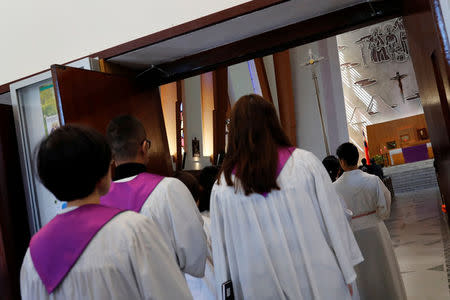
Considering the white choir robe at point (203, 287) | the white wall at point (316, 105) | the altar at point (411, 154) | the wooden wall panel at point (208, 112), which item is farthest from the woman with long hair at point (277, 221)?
the altar at point (411, 154)

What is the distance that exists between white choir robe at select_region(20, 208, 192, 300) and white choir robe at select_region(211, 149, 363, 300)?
98cm

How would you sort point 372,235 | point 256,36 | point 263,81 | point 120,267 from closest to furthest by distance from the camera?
point 120,267 < point 256,36 < point 372,235 < point 263,81

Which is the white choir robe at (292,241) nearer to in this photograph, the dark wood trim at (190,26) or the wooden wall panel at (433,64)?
the wooden wall panel at (433,64)

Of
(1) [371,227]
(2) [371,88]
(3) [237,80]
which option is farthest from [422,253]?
(2) [371,88]

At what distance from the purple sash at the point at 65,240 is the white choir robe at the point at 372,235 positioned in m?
3.24

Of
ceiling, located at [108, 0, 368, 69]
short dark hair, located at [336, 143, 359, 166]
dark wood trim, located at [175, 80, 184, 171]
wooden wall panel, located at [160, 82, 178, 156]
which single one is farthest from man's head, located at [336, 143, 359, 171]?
wooden wall panel, located at [160, 82, 178, 156]

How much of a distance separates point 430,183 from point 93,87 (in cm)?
2125

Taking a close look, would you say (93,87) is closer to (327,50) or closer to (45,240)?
(45,240)

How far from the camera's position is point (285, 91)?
17453 millimetres

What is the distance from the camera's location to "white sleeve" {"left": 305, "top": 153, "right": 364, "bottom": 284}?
2.27 meters

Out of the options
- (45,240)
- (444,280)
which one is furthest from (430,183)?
(45,240)

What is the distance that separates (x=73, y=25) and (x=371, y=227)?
10.8ft

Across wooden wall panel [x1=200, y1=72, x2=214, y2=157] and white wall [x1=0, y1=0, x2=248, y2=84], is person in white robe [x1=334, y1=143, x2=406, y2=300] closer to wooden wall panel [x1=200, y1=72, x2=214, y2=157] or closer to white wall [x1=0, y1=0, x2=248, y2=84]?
white wall [x1=0, y1=0, x2=248, y2=84]

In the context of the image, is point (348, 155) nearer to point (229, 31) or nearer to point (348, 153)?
point (348, 153)
